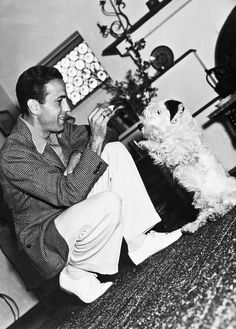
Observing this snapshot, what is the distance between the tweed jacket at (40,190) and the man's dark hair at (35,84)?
18cm

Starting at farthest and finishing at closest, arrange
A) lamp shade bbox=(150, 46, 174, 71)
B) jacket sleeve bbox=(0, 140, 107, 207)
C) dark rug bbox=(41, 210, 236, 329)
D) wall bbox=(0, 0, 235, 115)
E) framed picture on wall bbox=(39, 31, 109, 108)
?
framed picture on wall bbox=(39, 31, 109, 108)
lamp shade bbox=(150, 46, 174, 71)
wall bbox=(0, 0, 235, 115)
jacket sleeve bbox=(0, 140, 107, 207)
dark rug bbox=(41, 210, 236, 329)

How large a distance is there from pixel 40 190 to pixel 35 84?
0.63 metres

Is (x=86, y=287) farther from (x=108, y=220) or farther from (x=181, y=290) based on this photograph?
(x=181, y=290)

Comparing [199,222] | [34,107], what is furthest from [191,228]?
[34,107]

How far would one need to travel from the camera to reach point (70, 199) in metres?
→ 1.73

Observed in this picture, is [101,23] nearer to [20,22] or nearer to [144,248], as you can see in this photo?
[20,22]

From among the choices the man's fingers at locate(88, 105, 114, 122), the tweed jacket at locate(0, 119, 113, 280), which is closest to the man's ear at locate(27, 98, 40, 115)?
the tweed jacket at locate(0, 119, 113, 280)

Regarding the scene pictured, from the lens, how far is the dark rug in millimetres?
855

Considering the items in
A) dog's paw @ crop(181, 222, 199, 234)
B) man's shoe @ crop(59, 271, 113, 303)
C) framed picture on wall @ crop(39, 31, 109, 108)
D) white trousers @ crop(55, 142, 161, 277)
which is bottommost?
dog's paw @ crop(181, 222, 199, 234)

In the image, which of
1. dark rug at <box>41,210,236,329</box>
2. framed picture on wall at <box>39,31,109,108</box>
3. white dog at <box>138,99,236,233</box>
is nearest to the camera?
dark rug at <box>41,210,236,329</box>

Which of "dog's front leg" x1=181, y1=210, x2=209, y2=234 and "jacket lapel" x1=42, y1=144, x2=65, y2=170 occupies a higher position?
"jacket lapel" x1=42, y1=144, x2=65, y2=170

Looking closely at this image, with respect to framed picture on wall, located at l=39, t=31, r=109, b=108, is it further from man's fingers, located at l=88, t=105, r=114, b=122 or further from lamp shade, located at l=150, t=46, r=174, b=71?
man's fingers, located at l=88, t=105, r=114, b=122

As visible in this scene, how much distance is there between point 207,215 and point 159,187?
4.08 ft

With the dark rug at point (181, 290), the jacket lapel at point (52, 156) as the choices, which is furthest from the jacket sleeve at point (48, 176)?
the dark rug at point (181, 290)
